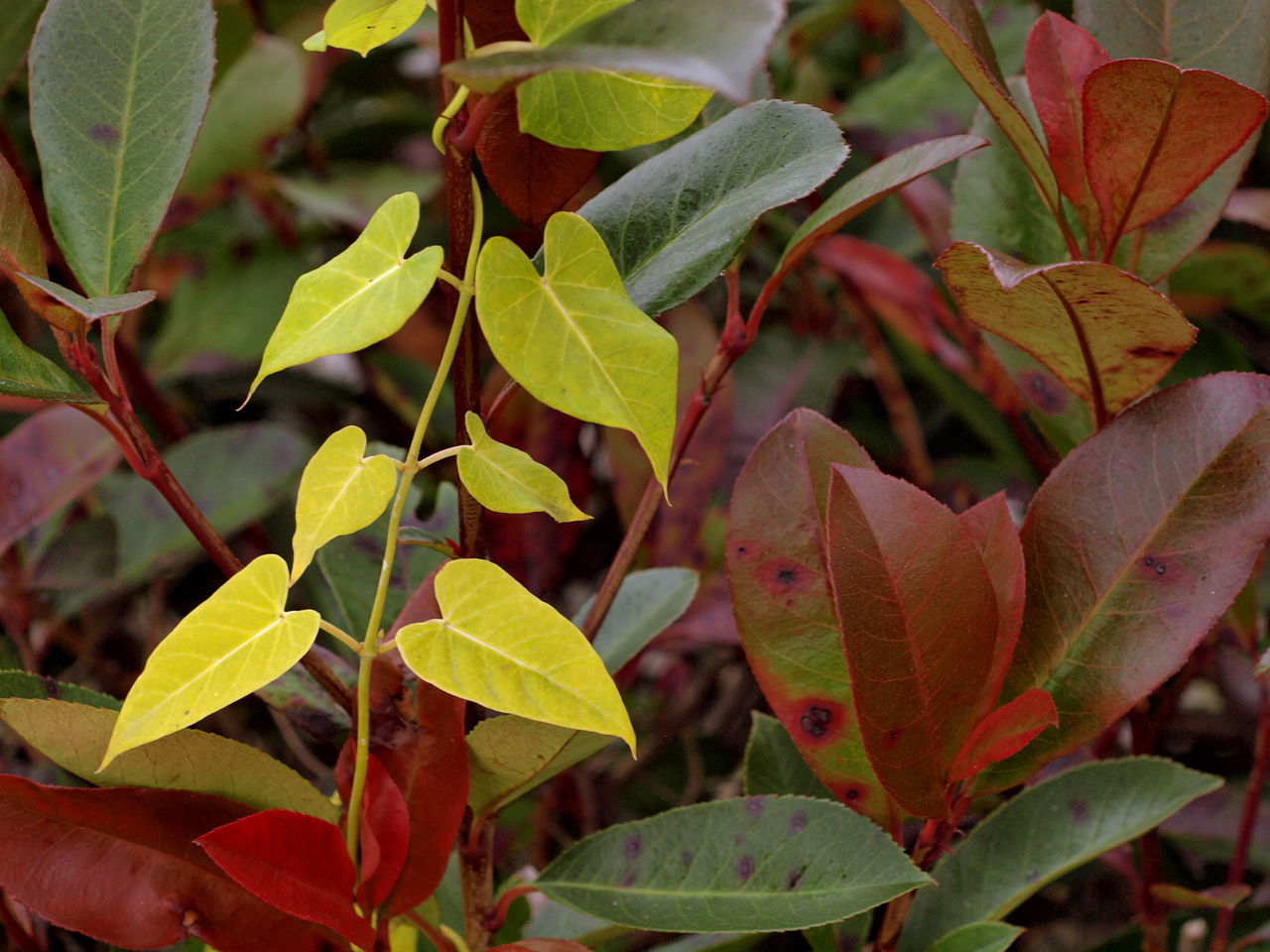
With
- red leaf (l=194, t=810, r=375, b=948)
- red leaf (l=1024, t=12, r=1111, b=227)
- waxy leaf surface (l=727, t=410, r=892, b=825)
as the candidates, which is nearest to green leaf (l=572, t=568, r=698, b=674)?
waxy leaf surface (l=727, t=410, r=892, b=825)

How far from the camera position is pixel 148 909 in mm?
456

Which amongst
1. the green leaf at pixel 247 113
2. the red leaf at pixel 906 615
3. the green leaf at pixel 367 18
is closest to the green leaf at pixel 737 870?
the red leaf at pixel 906 615

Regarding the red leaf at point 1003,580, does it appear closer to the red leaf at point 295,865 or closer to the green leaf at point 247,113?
the red leaf at point 295,865

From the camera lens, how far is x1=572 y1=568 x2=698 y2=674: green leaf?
0.57m

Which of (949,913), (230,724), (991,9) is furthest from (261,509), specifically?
(991,9)

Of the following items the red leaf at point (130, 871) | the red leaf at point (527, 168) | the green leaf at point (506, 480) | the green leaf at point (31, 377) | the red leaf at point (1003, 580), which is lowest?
the red leaf at point (130, 871)

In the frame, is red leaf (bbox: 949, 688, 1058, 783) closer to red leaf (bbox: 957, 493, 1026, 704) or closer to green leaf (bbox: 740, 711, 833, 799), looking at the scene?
red leaf (bbox: 957, 493, 1026, 704)

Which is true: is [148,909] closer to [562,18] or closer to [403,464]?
[403,464]

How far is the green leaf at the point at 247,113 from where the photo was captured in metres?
1.09

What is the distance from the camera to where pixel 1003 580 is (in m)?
0.49

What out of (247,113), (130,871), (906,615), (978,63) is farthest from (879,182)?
(247,113)

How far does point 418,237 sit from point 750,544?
0.74 m

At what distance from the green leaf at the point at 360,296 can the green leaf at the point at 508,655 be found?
0.28 feet

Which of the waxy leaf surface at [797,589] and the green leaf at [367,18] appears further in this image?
the waxy leaf surface at [797,589]
